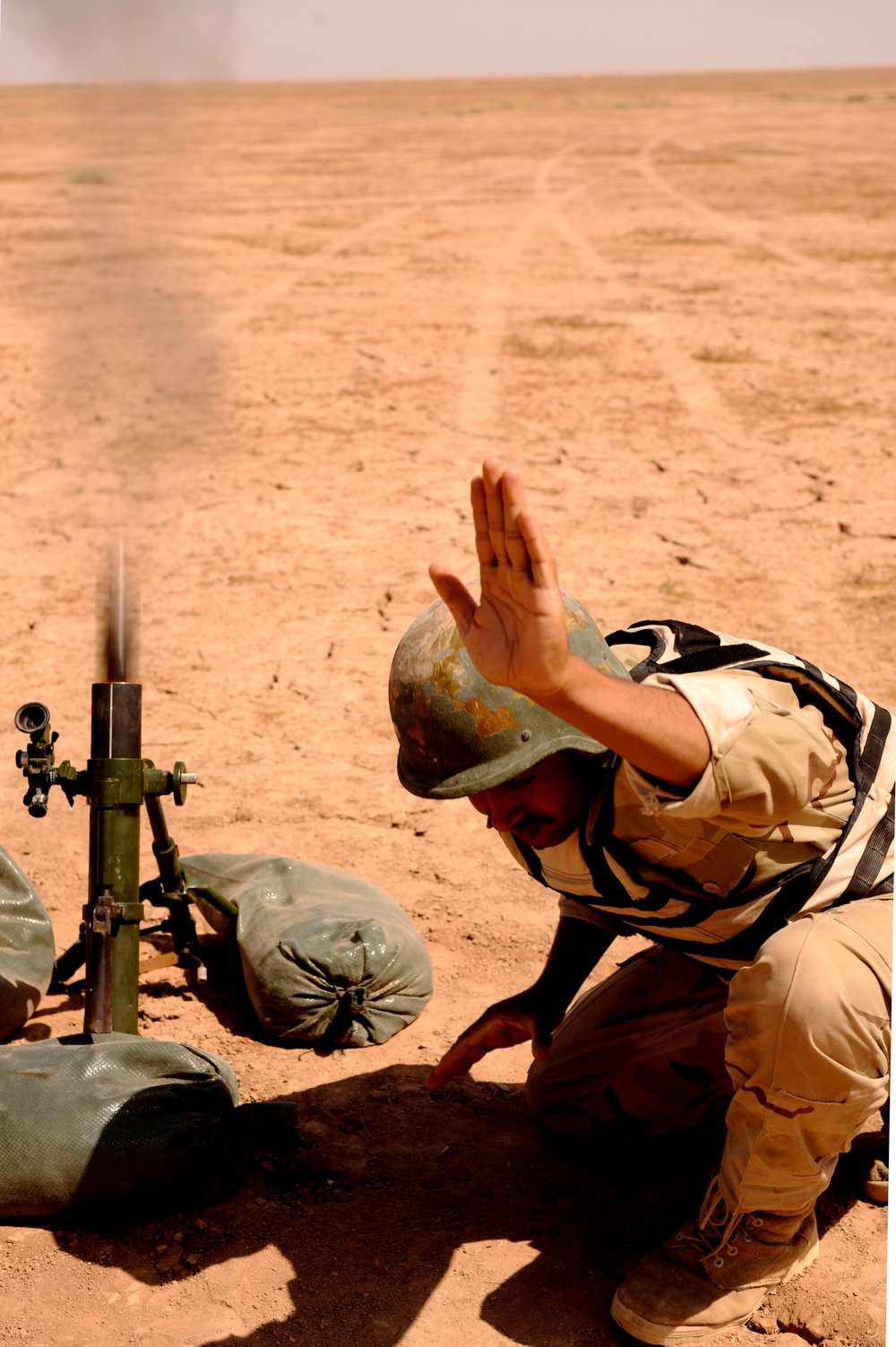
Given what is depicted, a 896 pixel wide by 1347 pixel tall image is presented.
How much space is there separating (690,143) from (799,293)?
9.78 m

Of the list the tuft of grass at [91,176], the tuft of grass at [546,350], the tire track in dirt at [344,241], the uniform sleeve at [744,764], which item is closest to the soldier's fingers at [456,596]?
the uniform sleeve at [744,764]

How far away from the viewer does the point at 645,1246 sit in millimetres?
2430

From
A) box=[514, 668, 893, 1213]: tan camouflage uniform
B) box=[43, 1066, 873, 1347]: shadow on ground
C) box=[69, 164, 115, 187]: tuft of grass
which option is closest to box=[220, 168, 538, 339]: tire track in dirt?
box=[69, 164, 115, 187]: tuft of grass

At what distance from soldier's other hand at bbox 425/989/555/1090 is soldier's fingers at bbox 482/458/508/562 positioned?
1115 mm

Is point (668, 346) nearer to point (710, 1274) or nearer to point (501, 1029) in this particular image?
point (501, 1029)

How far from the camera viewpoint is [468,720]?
2193mm

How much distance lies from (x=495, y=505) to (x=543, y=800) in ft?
2.27

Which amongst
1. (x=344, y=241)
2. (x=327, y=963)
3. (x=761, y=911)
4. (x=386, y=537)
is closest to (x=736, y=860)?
Answer: (x=761, y=911)

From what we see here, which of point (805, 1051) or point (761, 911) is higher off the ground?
point (761, 911)

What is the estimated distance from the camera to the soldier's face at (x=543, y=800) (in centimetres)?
224

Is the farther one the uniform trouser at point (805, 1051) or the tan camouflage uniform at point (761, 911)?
the uniform trouser at point (805, 1051)

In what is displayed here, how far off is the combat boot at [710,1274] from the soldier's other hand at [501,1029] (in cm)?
43

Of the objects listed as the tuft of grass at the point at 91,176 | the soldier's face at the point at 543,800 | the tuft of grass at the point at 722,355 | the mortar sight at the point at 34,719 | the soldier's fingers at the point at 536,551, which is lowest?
the soldier's face at the point at 543,800

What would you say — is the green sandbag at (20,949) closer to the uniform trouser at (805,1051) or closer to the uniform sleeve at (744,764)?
the uniform trouser at (805,1051)
